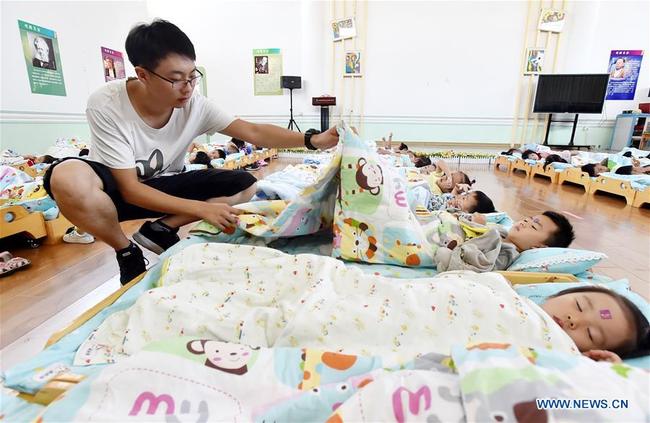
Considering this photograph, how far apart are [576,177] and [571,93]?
2389 mm

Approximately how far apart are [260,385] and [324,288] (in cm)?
31

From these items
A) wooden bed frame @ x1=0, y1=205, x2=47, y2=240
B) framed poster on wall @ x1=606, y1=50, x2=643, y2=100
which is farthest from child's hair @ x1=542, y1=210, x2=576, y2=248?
framed poster on wall @ x1=606, y1=50, x2=643, y2=100

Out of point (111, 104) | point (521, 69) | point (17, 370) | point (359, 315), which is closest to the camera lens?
point (17, 370)

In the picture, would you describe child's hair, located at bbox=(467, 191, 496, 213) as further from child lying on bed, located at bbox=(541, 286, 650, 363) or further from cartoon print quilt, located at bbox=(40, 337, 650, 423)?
cartoon print quilt, located at bbox=(40, 337, 650, 423)

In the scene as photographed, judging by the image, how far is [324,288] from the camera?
0.84m

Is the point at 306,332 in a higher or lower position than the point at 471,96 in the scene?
lower

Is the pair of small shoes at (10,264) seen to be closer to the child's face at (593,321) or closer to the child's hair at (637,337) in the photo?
the child's face at (593,321)

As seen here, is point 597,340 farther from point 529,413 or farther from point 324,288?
point 324,288

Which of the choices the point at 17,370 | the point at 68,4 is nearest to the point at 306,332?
the point at 17,370

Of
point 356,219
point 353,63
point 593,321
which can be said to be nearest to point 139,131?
point 356,219

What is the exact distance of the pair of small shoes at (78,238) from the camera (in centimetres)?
193

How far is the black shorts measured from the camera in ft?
4.05

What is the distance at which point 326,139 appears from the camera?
1.39 m

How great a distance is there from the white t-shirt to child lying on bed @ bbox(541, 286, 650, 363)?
139 cm
